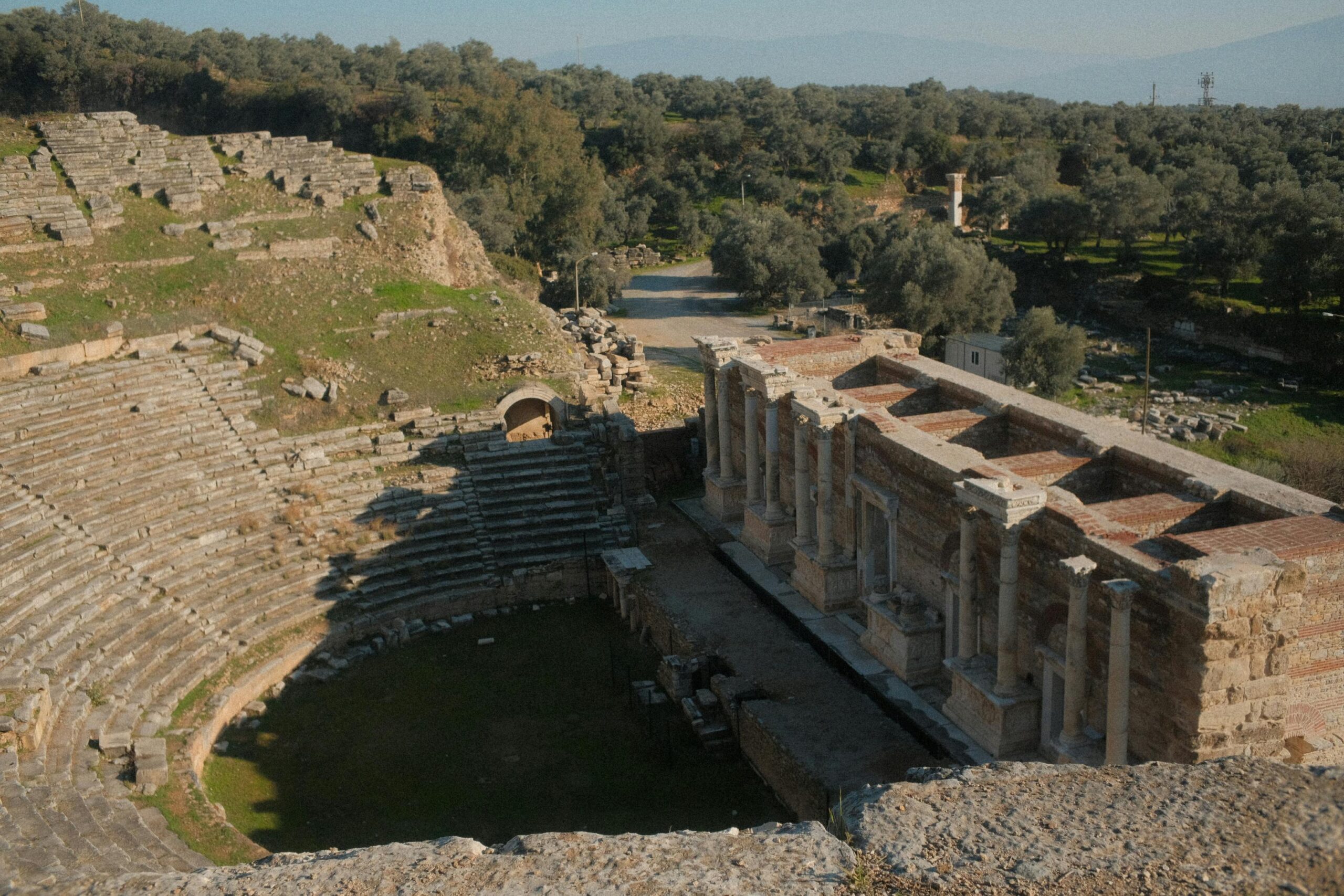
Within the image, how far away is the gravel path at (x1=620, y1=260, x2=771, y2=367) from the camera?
43594 millimetres

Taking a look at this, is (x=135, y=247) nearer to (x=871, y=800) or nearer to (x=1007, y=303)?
(x=871, y=800)

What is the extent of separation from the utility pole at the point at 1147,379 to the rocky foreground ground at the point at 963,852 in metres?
19.4

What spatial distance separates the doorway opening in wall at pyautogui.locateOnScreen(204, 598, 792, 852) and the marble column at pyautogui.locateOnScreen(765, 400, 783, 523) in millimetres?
3576

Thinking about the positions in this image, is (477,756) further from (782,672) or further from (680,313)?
(680,313)

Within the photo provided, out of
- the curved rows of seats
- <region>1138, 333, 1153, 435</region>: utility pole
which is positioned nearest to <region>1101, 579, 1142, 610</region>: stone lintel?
the curved rows of seats

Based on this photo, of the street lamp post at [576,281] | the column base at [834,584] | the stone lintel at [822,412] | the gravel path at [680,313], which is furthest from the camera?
the gravel path at [680,313]

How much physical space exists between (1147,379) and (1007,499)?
57.1 ft

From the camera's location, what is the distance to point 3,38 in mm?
51250

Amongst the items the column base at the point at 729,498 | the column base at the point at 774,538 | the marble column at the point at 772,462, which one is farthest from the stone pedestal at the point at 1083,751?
the column base at the point at 729,498

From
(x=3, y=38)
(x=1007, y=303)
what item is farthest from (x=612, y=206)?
(x=3, y=38)

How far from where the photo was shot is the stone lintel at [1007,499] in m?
15.2

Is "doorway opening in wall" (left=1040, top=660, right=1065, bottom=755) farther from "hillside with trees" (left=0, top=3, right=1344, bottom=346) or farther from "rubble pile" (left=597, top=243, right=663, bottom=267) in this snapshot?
"rubble pile" (left=597, top=243, right=663, bottom=267)

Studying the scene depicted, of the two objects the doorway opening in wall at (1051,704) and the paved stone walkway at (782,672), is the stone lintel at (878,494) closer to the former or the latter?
the paved stone walkway at (782,672)

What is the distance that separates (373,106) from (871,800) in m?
60.6
